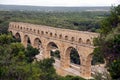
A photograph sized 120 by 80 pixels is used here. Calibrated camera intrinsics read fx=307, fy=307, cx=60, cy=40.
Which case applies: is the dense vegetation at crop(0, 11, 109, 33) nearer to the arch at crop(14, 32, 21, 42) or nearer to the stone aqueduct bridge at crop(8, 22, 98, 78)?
the arch at crop(14, 32, 21, 42)

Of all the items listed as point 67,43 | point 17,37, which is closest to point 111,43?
point 67,43

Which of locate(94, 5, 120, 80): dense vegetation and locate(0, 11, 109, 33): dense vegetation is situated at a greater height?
locate(94, 5, 120, 80): dense vegetation

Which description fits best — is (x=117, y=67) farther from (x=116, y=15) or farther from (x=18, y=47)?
(x=18, y=47)

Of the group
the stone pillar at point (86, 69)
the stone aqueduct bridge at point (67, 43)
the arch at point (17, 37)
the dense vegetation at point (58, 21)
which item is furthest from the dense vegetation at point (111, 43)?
the dense vegetation at point (58, 21)

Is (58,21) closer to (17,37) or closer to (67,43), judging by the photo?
(17,37)

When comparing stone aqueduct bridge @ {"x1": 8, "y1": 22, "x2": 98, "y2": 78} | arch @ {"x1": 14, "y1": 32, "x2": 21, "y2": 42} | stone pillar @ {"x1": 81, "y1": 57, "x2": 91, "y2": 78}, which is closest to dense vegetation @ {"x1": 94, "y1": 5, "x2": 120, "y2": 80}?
stone aqueduct bridge @ {"x1": 8, "y1": 22, "x2": 98, "y2": 78}

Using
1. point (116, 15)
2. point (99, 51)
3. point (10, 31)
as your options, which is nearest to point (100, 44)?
point (99, 51)
